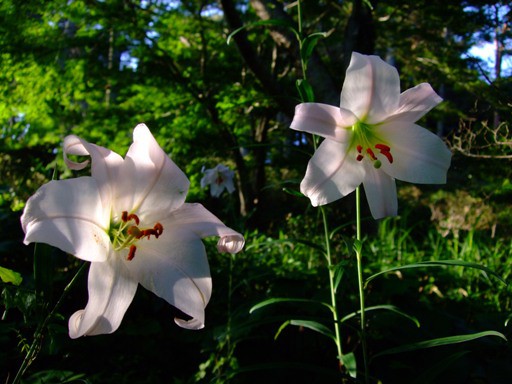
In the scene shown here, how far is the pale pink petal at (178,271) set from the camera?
819mm

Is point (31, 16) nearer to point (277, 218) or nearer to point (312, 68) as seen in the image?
point (312, 68)

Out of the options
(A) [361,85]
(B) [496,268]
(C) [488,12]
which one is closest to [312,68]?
(C) [488,12]

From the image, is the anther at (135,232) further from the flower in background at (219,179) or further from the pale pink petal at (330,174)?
the flower in background at (219,179)

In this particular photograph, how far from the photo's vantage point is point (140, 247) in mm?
872

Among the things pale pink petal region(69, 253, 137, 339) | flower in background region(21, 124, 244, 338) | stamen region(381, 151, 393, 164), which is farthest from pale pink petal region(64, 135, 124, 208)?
stamen region(381, 151, 393, 164)

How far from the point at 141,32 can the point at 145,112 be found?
725mm

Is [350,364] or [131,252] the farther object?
[350,364]

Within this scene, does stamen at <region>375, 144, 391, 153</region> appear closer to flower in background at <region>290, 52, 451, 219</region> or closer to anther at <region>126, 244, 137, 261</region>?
flower in background at <region>290, 52, 451, 219</region>

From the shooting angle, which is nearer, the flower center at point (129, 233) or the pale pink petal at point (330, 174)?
the flower center at point (129, 233)

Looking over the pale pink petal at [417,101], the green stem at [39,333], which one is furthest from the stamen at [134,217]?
the pale pink petal at [417,101]

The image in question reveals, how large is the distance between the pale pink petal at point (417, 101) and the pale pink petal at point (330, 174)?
0.15 m

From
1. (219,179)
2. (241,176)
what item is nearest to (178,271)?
(219,179)

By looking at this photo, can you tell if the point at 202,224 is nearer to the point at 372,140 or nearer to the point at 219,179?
the point at 372,140

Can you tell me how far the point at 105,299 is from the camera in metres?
0.77
